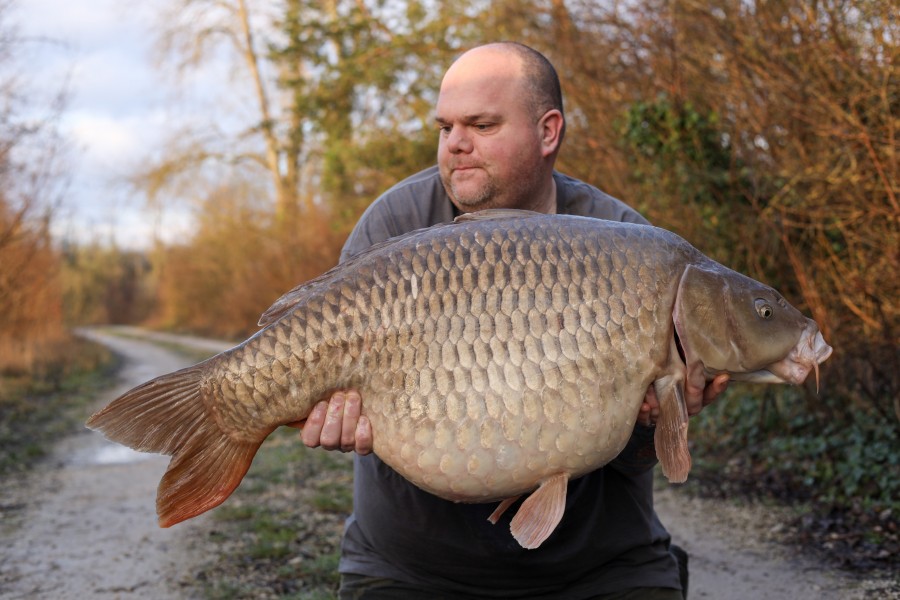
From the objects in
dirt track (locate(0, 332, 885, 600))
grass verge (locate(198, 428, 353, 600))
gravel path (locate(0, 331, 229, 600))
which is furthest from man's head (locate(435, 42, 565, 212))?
gravel path (locate(0, 331, 229, 600))

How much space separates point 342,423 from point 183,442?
0.29 meters

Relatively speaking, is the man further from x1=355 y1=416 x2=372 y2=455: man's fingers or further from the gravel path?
the gravel path

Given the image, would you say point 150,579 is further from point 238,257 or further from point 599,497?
point 238,257

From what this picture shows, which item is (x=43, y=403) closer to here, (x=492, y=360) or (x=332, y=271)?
(x=332, y=271)

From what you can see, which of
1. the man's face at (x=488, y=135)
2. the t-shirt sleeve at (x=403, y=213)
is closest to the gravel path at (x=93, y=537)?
the t-shirt sleeve at (x=403, y=213)

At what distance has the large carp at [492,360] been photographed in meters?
1.54

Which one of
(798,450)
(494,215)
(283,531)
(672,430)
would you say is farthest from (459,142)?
(798,450)

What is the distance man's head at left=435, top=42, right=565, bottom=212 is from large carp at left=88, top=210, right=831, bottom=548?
1.25 feet

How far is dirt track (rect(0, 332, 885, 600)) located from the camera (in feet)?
10.4

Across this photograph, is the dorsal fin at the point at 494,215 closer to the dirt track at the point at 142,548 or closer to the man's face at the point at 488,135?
the man's face at the point at 488,135

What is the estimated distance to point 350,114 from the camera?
12.1 meters

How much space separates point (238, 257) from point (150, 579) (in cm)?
1587

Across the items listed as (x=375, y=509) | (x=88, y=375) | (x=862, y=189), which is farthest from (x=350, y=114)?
(x=375, y=509)

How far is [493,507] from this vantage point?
6.57ft
